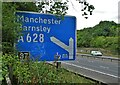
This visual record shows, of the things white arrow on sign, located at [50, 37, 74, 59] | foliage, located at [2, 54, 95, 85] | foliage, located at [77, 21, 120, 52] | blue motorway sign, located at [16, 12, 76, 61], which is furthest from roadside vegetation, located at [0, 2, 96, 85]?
foliage, located at [77, 21, 120, 52]

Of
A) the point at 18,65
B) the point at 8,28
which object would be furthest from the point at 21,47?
the point at 18,65

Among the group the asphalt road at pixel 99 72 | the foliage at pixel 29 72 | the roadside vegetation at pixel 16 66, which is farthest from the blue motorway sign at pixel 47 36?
the asphalt road at pixel 99 72

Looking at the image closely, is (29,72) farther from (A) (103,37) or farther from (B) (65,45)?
(A) (103,37)

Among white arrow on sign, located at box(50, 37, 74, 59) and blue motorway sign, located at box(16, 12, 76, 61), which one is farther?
white arrow on sign, located at box(50, 37, 74, 59)

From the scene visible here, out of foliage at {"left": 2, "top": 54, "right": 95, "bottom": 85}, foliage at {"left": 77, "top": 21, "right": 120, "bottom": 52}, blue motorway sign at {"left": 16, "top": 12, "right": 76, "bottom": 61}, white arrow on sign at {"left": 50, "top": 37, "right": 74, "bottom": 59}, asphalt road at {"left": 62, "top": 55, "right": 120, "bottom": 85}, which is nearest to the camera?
foliage at {"left": 2, "top": 54, "right": 95, "bottom": 85}

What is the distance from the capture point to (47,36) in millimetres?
5504

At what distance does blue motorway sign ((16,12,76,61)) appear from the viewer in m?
5.29

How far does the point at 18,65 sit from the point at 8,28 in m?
0.82

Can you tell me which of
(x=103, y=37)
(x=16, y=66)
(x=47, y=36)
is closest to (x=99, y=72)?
(x=47, y=36)

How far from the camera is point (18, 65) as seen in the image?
13.4 ft

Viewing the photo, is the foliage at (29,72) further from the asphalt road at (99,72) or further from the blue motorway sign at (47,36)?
the asphalt road at (99,72)

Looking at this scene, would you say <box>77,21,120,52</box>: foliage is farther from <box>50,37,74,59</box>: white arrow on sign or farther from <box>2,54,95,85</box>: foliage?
<box>2,54,95,85</box>: foliage

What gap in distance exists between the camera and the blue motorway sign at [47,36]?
17.3ft

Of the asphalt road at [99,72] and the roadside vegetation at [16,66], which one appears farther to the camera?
the asphalt road at [99,72]
